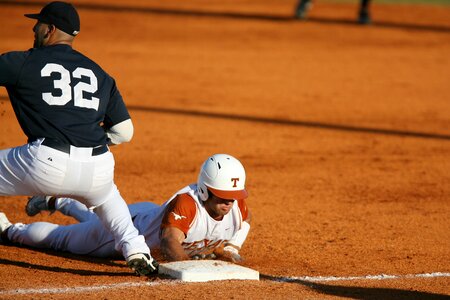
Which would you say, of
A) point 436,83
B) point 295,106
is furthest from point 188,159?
point 436,83

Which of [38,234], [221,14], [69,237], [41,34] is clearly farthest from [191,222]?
[221,14]

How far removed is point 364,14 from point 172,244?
17.0 m

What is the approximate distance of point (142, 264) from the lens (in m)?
6.57

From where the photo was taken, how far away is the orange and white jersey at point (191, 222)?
7.01 m

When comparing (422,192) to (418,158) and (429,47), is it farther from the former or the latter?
(429,47)

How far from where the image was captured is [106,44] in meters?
19.8

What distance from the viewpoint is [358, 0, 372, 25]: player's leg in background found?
75.4 ft

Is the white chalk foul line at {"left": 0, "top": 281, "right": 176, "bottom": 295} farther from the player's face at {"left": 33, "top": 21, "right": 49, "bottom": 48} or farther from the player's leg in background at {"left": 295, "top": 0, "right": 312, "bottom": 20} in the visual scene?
the player's leg in background at {"left": 295, "top": 0, "right": 312, "bottom": 20}

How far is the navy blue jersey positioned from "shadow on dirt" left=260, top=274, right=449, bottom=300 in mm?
1760

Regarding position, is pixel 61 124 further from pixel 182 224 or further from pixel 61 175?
pixel 182 224

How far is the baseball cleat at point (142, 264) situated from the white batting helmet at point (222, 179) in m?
0.73

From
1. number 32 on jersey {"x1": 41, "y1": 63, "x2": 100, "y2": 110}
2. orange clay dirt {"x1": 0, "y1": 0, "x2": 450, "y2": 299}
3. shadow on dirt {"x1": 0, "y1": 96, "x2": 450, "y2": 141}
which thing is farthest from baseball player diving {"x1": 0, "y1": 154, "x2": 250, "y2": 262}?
shadow on dirt {"x1": 0, "y1": 96, "x2": 450, "y2": 141}

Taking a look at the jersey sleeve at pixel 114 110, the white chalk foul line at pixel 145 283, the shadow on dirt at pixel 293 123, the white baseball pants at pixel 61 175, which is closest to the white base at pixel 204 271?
the white chalk foul line at pixel 145 283

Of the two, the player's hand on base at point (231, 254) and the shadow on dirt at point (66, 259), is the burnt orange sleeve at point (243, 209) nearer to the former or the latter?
the player's hand on base at point (231, 254)
